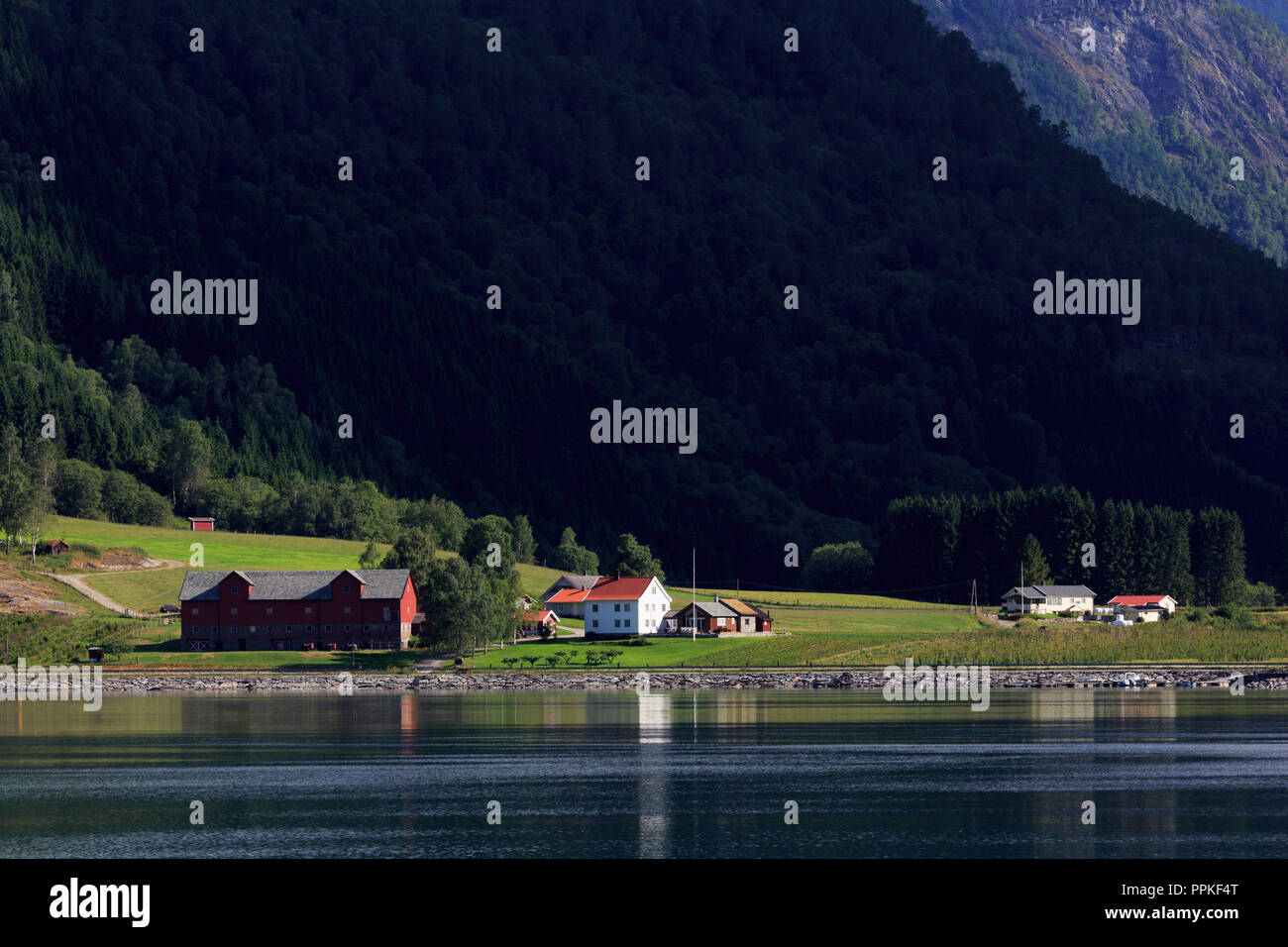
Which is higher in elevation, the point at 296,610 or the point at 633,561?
the point at 633,561

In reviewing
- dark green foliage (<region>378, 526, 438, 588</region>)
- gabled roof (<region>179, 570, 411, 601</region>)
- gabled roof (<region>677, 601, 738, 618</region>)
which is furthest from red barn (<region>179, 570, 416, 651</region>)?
gabled roof (<region>677, 601, 738, 618</region>)

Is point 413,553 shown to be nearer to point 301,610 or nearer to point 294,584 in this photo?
point 294,584

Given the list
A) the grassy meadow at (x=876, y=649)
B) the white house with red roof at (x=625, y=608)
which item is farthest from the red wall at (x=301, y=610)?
the white house with red roof at (x=625, y=608)

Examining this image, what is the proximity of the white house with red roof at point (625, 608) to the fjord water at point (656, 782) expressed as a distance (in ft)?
169

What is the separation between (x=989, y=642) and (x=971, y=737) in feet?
203

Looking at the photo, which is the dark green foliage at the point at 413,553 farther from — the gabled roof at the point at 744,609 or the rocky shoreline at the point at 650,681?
the gabled roof at the point at 744,609

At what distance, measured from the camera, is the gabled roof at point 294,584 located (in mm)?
161625

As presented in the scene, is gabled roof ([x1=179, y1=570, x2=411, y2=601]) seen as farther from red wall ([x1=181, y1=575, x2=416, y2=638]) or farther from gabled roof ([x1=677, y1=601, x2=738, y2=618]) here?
gabled roof ([x1=677, y1=601, x2=738, y2=618])

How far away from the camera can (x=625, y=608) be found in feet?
551

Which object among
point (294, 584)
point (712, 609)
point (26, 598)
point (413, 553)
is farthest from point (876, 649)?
point (26, 598)

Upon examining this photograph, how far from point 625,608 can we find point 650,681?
25651 millimetres

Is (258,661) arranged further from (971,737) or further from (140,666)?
(971,737)
